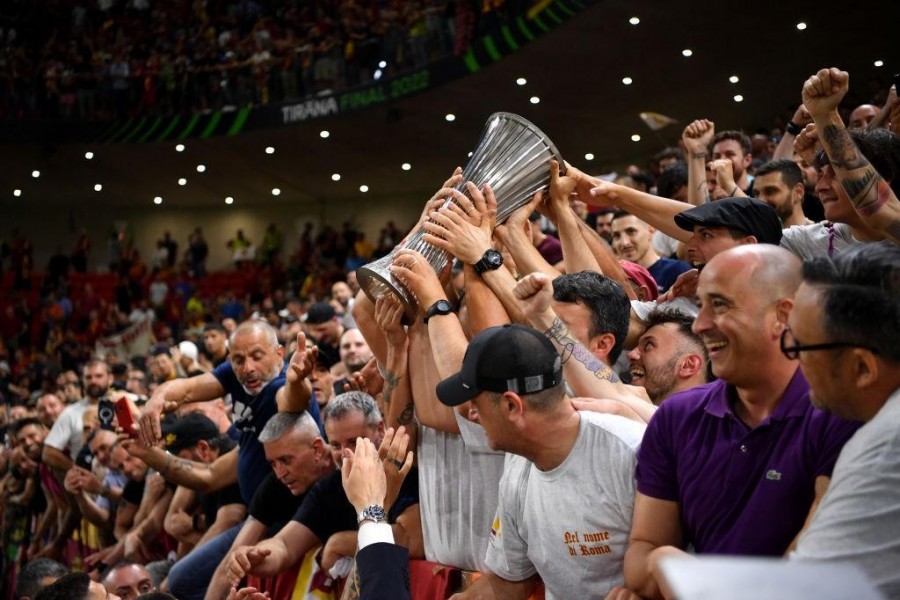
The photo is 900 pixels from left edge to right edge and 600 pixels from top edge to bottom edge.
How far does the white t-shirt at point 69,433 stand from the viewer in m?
9.66

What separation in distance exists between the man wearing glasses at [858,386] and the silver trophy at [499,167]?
1.60 m

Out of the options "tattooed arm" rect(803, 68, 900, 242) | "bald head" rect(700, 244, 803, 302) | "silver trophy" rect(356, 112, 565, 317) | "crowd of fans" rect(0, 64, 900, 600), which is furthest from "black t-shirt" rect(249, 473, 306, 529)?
"bald head" rect(700, 244, 803, 302)

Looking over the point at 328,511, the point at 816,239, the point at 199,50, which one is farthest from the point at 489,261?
the point at 199,50

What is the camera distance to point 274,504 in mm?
5059

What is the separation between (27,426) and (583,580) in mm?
8524

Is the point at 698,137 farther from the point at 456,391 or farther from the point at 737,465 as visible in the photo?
the point at 737,465

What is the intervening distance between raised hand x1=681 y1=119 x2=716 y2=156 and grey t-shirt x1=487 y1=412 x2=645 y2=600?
2283mm

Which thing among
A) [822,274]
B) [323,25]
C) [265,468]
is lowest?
[265,468]

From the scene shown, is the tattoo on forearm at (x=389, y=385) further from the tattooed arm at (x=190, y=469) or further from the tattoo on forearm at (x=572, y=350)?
the tattooed arm at (x=190, y=469)

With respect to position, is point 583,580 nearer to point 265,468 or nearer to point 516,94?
point 265,468

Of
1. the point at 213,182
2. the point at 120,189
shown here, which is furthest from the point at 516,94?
the point at 120,189

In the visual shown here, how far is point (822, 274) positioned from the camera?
207cm

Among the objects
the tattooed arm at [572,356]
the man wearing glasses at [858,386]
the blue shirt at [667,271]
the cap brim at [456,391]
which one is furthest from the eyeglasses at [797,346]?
the blue shirt at [667,271]

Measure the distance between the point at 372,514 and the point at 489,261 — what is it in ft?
2.75
